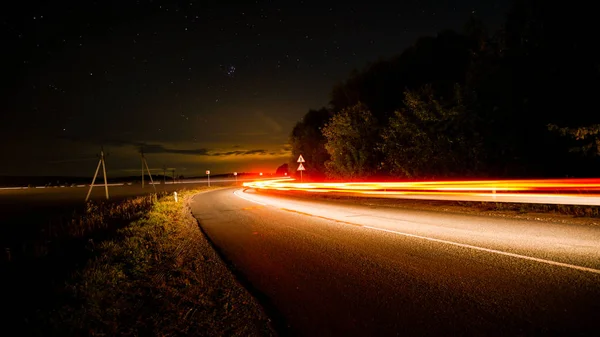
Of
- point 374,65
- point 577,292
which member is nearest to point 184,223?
point 577,292

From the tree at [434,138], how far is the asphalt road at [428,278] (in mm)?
12147

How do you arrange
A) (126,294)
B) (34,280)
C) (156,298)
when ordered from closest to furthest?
(156,298)
(126,294)
(34,280)

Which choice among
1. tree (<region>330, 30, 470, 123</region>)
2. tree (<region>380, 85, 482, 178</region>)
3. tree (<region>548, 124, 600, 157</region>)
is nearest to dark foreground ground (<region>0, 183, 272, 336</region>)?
tree (<region>548, 124, 600, 157</region>)

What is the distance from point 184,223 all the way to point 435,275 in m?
10.2

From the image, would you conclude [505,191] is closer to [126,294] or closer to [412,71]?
[126,294]

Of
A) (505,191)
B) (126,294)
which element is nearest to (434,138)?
(505,191)

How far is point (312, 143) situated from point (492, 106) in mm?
31652

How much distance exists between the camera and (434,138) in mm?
22844

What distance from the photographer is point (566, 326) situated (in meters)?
3.53

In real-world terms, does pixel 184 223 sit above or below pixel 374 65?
below

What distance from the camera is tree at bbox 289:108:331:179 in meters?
47.3

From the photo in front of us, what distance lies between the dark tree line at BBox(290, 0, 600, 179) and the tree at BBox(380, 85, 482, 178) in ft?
0.21

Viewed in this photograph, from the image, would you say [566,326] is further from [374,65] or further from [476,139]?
[374,65]

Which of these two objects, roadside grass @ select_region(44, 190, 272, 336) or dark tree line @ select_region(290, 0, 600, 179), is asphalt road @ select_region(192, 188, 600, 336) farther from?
dark tree line @ select_region(290, 0, 600, 179)
